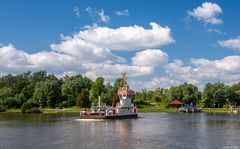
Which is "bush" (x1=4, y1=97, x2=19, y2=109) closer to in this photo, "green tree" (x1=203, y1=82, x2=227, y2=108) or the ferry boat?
the ferry boat

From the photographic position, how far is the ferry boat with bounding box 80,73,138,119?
105125mm

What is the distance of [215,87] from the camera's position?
7662 inches

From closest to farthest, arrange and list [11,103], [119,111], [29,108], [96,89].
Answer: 1. [119,111]
2. [29,108]
3. [11,103]
4. [96,89]

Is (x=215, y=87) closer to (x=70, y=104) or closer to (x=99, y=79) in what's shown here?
(x=99, y=79)

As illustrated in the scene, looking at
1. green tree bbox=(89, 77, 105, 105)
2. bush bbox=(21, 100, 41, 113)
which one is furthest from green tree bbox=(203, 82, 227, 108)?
bush bbox=(21, 100, 41, 113)

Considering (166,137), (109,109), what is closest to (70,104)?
(109,109)

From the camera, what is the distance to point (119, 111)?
113 meters

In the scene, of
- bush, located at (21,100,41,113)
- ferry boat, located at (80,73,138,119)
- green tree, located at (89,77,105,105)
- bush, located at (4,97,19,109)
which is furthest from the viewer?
green tree, located at (89,77,105,105)

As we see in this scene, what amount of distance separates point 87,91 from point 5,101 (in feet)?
120

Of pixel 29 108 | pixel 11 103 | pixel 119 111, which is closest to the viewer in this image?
pixel 119 111

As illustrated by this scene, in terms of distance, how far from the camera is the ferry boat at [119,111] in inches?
4139

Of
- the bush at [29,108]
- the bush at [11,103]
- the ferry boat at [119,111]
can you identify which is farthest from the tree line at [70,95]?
the ferry boat at [119,111]

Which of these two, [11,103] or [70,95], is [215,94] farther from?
[11,103]

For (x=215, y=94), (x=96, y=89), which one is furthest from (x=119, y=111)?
(x=215, y=94)
